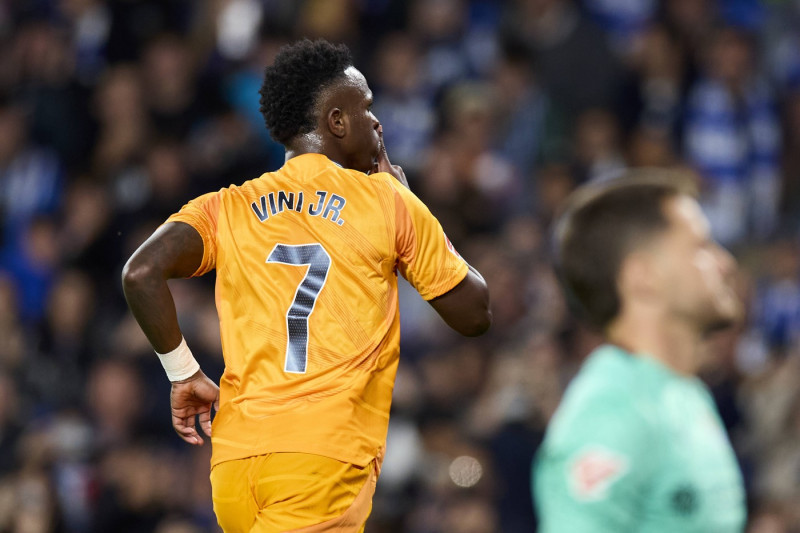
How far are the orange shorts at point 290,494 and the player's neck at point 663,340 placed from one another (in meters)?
1.48

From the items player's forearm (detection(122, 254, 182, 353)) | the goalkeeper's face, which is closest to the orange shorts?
player's forearm (detection(122, 254, 182, 353))

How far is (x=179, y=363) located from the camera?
416cm

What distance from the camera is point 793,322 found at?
9.67 meters

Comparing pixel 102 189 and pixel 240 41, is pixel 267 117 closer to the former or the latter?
pixel 102 189

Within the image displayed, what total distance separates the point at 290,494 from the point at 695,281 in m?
1.70

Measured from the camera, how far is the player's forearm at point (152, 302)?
397 cm

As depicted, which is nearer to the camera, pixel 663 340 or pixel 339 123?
pixel 663 340

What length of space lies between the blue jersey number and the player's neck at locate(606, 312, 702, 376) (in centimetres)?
147

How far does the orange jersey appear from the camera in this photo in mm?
3932

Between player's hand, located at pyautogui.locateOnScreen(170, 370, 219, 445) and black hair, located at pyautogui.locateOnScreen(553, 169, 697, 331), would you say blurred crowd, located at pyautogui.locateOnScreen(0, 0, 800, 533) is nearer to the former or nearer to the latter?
player's hand, located at pyautogui.locateOnScreen(170, 370, 219, 445)

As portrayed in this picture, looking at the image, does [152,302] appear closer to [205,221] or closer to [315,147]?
[205,221]

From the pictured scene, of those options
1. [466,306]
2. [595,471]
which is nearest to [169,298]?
[466,306]

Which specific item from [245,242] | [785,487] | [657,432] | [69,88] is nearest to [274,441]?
[245,242]

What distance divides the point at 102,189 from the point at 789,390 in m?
5.51
